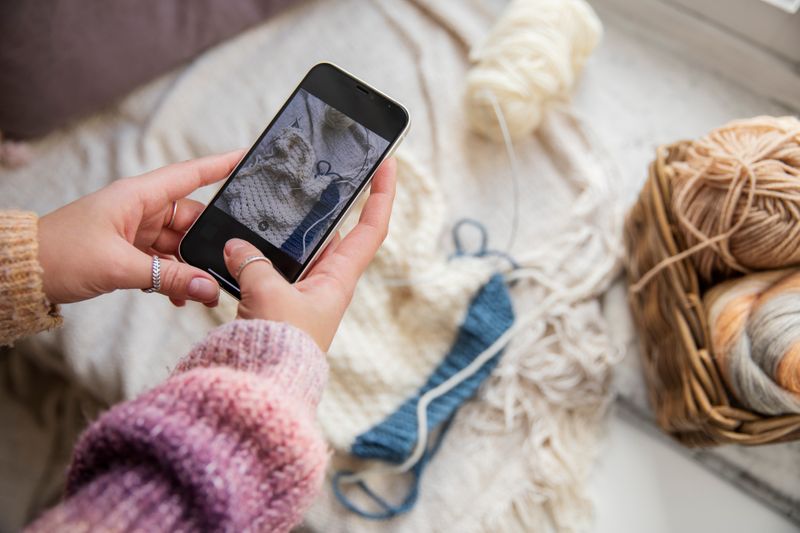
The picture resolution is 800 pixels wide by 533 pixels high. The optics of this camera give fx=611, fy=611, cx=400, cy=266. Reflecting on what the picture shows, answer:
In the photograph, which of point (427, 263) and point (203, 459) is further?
point (427, 263)

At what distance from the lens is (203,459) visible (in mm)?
351

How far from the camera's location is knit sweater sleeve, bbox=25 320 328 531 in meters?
0.35

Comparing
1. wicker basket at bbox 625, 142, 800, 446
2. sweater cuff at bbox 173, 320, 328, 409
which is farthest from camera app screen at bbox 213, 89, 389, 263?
wicker basket at bbox 625, 142, 800, 446

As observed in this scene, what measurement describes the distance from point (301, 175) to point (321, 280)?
0.14 metres

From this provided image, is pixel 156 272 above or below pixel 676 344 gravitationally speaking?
below

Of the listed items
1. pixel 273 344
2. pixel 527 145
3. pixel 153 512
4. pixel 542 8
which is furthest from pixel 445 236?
pixel 153 512

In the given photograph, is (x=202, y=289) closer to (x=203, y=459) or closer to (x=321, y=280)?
(x=321, y=280)

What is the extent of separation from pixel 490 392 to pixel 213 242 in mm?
381

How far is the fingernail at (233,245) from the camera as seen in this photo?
546 mm

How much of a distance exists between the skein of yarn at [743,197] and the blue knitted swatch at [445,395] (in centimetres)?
23

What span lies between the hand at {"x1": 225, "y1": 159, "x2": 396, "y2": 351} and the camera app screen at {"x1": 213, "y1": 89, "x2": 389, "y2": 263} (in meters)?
0.03

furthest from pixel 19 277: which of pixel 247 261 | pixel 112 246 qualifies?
pixel 247 261

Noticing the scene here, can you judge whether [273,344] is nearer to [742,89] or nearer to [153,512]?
[153,512]

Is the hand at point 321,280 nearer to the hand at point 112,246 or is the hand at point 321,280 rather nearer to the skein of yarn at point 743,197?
the hand at point 112,246
